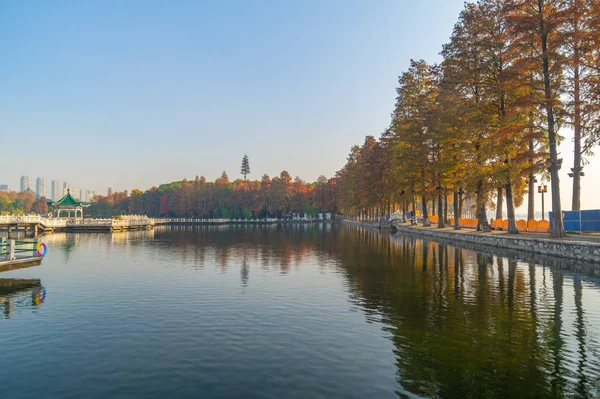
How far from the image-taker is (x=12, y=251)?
2162 cm

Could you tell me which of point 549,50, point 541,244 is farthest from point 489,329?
point 549,50

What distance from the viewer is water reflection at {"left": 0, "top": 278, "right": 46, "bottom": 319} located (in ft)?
50.0

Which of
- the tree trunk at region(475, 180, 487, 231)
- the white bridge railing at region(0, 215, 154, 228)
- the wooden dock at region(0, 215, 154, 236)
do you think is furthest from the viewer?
the wooden dock at region(0, 215, 154, 236)

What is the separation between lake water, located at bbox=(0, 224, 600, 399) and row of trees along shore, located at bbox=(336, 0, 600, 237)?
13820mm

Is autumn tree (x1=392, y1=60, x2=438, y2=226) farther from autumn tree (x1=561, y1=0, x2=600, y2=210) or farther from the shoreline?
autumn tree (x1=561, y1=0, x2=600, y2=210)

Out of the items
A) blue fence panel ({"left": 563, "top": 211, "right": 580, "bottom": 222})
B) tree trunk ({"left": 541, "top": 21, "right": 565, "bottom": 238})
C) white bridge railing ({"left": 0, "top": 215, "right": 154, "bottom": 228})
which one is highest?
tree trunk ({"left": 541, "top": 21, "right": 565, "bottom": 238})

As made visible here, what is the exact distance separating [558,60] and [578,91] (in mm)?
2659

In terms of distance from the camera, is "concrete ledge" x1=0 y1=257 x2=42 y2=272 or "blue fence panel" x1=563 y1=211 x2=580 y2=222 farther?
"blue fence panel" x1=563 y1=211 x2=580 y2=222

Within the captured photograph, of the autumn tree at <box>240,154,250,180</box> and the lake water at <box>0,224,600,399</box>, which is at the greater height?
the autumn tree at <box>240,154,250,180</box>

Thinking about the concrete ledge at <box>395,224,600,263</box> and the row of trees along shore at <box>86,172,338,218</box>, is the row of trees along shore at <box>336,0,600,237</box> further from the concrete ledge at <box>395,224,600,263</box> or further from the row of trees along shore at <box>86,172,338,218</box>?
the row of trees along shore at <box>86,172,338,218</box>

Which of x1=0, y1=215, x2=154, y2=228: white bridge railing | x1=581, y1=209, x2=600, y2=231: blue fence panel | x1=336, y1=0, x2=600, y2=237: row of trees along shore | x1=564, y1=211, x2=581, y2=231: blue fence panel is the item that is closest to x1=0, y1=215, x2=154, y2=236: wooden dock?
x1=0, y1=215, x2=154, y2=228: white bridge railing

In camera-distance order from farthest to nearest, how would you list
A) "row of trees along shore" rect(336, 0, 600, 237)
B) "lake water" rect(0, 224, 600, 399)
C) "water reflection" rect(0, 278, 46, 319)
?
1. "row of trees along shore" rect(336, 0, 600, 237)
2. "water reflection" rect(0, 278, 46, 319)
3. "lake water" rect(0, 224, 600, 399)

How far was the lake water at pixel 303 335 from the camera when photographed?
27.2 ft

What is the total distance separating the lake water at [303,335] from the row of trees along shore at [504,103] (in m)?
13.8
